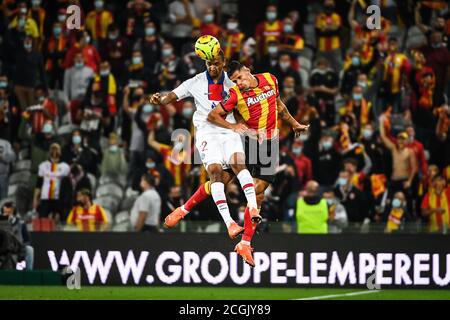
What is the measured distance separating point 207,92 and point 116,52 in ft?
35.5

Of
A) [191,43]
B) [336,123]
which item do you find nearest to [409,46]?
[336,123]

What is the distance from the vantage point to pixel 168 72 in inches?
1080

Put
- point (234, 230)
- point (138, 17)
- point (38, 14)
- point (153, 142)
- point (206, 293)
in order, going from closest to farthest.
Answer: point (234, 230), point (206, 293), point (153, 142), point (138, 17), point (38, 14)

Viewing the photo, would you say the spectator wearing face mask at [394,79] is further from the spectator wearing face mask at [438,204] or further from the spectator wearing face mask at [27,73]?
the spectator wearing face mask at [27,73]

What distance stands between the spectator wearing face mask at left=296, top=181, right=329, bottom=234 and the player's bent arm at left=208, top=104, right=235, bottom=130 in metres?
6.29

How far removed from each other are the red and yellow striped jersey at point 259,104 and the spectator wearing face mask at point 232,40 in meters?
9.63

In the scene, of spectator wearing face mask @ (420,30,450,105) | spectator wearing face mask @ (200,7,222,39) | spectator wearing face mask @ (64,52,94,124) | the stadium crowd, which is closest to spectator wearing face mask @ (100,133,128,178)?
the stadium crowd

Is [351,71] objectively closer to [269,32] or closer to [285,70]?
[285,70]

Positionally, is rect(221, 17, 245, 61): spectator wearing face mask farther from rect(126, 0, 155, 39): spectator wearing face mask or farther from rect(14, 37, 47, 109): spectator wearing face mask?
rect(14, 37, 47, 109): spectator wearing face mask

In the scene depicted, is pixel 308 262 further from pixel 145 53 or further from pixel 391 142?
pixel 145 53

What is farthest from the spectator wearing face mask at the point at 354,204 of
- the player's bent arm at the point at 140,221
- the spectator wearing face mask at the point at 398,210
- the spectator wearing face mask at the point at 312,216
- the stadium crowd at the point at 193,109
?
the player's bent arm at the point at 140,221

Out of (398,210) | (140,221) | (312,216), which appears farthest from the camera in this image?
(398,210)

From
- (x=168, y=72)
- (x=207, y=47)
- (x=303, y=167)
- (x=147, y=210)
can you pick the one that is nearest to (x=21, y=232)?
(x=147, y=210)

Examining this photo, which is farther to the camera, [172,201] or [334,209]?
[172,201]
